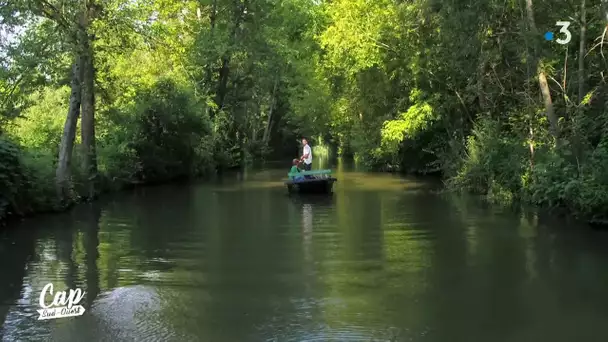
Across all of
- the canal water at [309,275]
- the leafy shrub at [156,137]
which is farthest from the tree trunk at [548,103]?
the leafy shrub at [156,137]

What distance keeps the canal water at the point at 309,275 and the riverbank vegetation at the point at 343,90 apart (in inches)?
66.6

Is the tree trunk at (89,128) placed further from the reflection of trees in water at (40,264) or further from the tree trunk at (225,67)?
the tree trunk at (225,67)

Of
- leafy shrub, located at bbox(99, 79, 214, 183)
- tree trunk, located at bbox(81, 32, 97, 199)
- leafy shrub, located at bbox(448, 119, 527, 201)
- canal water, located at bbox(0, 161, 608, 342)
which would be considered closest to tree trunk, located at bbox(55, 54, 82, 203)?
tree trunk, located at bbox(81, 32, 97, 199)

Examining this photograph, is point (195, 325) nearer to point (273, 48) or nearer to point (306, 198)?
point (306, 198)

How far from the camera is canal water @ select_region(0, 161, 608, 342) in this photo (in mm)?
7629

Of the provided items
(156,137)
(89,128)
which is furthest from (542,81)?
(156,137)

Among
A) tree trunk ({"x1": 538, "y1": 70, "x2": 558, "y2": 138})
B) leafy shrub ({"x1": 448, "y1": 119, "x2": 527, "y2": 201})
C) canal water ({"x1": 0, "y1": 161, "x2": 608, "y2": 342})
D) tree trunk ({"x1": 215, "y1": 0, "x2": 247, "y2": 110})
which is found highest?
tree trunk ({"x1": 215, "y1": 0, "x2": 247, "y2": 110})

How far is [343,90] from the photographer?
44281 mm

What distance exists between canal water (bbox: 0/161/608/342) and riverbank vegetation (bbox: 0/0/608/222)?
5.55 feet

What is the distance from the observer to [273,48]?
40656mm

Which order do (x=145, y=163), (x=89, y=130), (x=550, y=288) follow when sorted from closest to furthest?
(x=550, y=288)
(x=89, y=130)
(x=145, y=163)

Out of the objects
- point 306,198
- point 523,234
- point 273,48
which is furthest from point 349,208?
point 273,48

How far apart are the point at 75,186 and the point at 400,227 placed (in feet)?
35.1

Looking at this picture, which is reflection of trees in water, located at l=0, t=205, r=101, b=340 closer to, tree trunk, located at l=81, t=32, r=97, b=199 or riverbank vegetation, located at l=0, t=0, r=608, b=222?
riverbank vegetation, located at l=0, t=0, r=608, b=222
